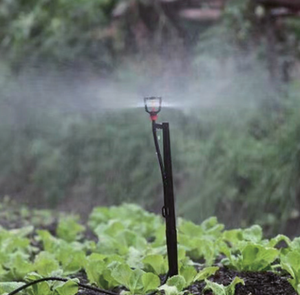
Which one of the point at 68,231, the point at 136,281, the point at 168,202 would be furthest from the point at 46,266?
the point at 68,231

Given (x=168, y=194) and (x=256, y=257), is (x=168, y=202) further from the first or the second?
(x=256, y=257)

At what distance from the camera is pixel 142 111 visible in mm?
5875

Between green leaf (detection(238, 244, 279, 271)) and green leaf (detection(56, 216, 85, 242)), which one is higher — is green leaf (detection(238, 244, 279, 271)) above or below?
above

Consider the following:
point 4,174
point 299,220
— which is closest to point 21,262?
point 299,220

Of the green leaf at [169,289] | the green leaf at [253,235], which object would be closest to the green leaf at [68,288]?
the green leaf at [169,289]

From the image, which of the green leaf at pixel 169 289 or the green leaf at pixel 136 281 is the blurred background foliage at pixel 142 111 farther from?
the green leaf at pixel 169 289

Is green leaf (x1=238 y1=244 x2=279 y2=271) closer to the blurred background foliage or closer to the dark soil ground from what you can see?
the dark soil ground

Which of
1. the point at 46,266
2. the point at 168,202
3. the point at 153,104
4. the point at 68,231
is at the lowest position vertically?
the point at 68,231

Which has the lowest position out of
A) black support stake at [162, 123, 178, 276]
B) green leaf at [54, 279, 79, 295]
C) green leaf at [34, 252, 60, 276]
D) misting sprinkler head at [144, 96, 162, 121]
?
green leaf at [34, 252, 60, 276]

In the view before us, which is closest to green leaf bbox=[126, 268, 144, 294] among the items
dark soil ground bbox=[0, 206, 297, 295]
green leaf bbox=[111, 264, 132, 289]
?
green leaf bbox=[111, 264, 132, 289]

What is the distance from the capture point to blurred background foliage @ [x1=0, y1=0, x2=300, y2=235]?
201 inches

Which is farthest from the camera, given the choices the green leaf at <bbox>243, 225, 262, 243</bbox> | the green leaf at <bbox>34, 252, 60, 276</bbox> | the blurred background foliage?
the blurred background foliage

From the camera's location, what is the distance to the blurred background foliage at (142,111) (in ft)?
16.7

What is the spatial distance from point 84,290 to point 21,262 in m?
0.43
